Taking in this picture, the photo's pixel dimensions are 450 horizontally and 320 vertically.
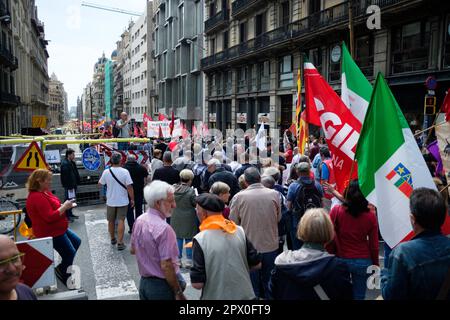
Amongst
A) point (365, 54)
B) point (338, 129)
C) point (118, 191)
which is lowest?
point (118, 191)

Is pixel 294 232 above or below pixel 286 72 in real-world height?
below

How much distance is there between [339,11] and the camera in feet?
66.9

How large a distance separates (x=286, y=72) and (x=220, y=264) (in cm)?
2441

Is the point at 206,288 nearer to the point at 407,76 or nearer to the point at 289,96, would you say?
the point at 407,76

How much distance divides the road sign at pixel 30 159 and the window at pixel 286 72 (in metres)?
20.4

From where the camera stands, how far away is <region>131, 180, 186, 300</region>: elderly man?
10.5 feet

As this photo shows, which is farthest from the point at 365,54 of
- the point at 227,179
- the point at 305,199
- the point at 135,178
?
the point at 305,199

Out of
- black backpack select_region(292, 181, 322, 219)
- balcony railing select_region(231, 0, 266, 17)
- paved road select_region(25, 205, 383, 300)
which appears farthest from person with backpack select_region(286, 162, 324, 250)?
balcony railing select_region(231, 0, 266, 17)

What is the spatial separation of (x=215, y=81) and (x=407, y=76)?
79.3 ft

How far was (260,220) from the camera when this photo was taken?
453 cm

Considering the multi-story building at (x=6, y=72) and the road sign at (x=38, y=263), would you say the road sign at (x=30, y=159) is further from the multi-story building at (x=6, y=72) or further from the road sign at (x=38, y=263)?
the multi-story building at (x=6, y=72)

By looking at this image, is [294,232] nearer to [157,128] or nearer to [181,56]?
[157,128]
